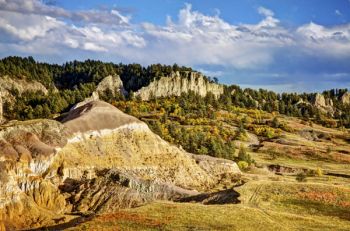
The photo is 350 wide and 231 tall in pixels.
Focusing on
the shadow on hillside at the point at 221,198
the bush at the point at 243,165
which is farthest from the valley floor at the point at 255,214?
the bush at the point at 243,165

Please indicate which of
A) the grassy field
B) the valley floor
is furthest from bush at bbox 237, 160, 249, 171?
the grassy field

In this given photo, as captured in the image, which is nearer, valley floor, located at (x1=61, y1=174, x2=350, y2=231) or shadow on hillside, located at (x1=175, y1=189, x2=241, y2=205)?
valley floor, located at (x1=61, y1=174, x2=350, y2=231)

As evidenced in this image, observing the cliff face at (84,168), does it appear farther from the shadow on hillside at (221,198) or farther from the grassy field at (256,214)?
the grassy field at (256,214)

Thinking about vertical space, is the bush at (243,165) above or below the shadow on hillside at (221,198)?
below

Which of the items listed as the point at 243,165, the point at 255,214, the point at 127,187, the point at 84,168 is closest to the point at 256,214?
the point at 255,214

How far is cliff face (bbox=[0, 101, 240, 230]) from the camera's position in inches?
2481

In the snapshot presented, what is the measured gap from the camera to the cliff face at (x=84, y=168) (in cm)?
6301

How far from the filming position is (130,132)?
88625 mm

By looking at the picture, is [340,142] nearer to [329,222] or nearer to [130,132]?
[130,132]

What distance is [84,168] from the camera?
76312mm

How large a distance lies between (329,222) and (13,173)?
3948cm

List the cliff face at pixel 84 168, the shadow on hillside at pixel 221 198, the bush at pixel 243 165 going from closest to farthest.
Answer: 1. the shadow on hillside at pixel 221 198
2. the cliff face at pixel 84 168
3. the bush at pixel 243 165

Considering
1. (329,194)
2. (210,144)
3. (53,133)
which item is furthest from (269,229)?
(210,144)

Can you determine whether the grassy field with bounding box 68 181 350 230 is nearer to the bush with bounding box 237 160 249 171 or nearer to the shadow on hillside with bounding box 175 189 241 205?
the shadow on hillside with bounding box 175 189 241 205
